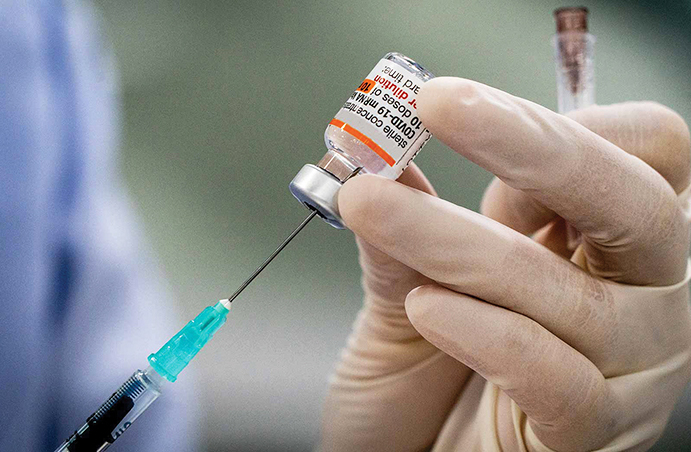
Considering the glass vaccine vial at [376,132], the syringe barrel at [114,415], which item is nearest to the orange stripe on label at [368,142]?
the glass vaccine vial at [376,132]

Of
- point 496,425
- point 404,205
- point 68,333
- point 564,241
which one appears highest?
point 68,333

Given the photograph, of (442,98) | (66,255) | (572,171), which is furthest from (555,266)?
(66,255)

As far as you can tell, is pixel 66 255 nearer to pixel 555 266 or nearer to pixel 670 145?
pixel 555 266

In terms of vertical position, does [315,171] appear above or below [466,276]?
above

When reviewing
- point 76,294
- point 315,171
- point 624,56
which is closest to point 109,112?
point 76,294

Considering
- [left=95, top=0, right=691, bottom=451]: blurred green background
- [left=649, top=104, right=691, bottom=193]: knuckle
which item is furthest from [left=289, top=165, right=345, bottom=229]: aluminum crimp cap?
[left=95, top=0, right=691, bottom=451]: blurred green background

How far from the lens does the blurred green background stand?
1.22 metres

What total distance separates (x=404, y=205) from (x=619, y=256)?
294mm

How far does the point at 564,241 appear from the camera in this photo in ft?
2.81

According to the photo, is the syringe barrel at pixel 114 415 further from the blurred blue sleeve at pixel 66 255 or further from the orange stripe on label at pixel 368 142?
the blurred blue sleeve at pixel 66 255

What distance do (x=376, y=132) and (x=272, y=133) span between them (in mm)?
763

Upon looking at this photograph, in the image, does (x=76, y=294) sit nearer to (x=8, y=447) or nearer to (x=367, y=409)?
(x=8, y=447)

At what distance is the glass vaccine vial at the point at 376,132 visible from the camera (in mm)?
542

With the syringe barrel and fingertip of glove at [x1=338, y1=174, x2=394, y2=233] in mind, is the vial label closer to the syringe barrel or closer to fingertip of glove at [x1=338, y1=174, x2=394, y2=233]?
fingertip of glove at [x1=338, y1=174, x2=394, y2=233]
